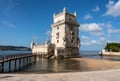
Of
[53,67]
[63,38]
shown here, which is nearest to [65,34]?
[63,38]

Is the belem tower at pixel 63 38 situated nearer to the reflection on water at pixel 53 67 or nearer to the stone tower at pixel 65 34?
the stone tower at pixel 65 34

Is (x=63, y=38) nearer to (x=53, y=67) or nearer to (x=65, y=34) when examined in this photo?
(x=65, y=34)

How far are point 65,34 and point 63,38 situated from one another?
179cm

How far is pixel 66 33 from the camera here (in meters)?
56.3

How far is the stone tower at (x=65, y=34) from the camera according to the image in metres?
55.5

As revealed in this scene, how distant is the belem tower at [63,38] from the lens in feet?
182

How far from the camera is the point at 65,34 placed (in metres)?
55.6

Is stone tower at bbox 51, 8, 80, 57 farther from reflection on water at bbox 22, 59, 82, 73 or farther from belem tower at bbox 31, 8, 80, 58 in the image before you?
reflection on water at bbox 22, 59, 82, 73

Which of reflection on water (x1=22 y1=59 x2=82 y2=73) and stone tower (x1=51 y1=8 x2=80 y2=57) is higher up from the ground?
stone tower (x1=51 y1=8 x2=80 y2=57)

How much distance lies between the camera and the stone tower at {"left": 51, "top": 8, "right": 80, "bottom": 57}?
55.5 metres

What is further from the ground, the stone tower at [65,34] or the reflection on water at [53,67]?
the stone tower at [65,34]

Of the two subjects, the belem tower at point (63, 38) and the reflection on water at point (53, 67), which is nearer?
the reflection on water at point (53, 67)

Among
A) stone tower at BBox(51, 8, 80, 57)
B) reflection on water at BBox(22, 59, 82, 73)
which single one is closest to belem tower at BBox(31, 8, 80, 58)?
stone tower at BBox(51, 8, 80, 57)

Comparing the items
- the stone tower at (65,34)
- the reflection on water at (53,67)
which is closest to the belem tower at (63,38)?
→ the stone tower at (65,34)
